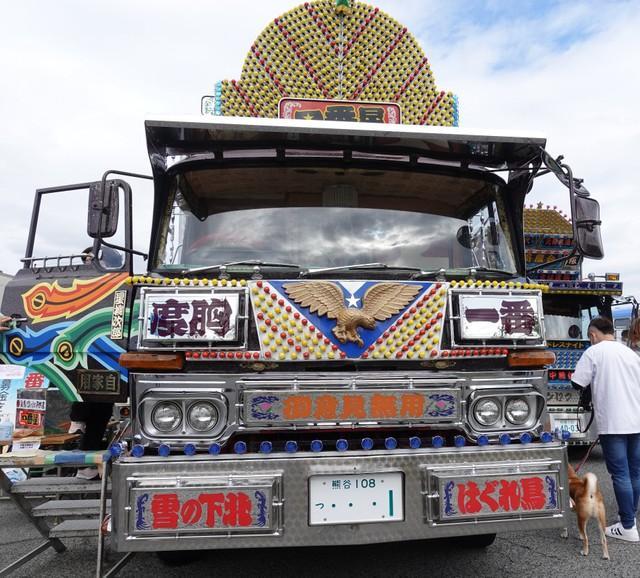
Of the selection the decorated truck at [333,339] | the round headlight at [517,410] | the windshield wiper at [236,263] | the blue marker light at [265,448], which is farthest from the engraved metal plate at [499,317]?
the blue marker light at [265,448]

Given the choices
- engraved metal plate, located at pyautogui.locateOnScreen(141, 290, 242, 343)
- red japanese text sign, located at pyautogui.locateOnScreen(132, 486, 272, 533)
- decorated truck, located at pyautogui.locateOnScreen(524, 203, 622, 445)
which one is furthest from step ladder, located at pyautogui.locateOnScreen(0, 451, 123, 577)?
decorated truck, located at pyautogui.locateOnScreen(524, 203, 622, 445)

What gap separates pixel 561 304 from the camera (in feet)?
27.0

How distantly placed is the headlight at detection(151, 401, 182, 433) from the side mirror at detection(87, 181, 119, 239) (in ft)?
4.25

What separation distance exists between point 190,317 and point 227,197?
38.9 inches

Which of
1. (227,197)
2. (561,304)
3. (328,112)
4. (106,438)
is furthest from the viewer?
(561,304)

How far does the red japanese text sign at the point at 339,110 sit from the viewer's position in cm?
398

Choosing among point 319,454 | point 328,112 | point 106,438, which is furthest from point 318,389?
point 106,438

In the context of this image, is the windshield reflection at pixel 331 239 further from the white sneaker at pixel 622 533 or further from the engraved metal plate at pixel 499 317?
the white sneaker at pixel 622 533

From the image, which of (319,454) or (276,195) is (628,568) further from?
(276,195)

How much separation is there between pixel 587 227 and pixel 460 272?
1.01 metres

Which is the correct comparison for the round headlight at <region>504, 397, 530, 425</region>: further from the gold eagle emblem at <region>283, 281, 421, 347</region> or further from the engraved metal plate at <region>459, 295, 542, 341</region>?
the gold eagle emblem at <region>283, 281, 421, 347</region>

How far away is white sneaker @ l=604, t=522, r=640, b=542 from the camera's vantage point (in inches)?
164

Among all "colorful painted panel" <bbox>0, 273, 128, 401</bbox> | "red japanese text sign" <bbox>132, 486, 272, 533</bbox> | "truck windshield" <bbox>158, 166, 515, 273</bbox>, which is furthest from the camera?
"colorful painted panel" <bbox>0, 273, 128, 401</bbox>

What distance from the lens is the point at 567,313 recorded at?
8164 millimetres
